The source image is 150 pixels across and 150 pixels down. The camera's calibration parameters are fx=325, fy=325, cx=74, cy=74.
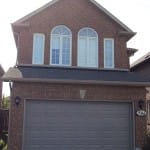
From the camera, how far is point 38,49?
16.8 meters

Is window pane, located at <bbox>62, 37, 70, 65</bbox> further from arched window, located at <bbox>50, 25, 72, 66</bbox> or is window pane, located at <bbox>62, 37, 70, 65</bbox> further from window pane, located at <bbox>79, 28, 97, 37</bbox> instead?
window pane, located at <bbox>79, 28, 97, 37</bbox>

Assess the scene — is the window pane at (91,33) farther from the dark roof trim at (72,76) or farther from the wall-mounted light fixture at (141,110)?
the wall-mounted light fixture at (141,110)

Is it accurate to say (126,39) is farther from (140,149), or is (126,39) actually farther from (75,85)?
(140,149)

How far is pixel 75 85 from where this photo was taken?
597 inches

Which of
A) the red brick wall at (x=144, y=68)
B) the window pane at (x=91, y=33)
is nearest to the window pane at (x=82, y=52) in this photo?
the window pane at (x=91, y=33)

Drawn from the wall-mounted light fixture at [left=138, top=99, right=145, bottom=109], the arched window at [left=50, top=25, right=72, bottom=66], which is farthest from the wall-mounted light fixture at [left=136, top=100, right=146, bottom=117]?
the arched window at [left=50, top=25, right=72, bottom=66]

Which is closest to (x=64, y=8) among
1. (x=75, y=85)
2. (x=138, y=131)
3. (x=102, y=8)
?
(x=102, y=8)

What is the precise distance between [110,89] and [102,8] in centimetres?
482

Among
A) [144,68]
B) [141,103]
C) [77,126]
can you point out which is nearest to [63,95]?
[77,126]

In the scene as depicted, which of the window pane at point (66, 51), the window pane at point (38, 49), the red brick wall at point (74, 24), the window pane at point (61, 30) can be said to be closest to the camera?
the window pane at point (38, 49)

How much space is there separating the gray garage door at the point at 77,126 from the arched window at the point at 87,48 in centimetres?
265

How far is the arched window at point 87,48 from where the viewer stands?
1708cm

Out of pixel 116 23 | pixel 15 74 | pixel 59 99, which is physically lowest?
pixel 59 99

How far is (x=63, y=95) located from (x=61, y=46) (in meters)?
3.20
